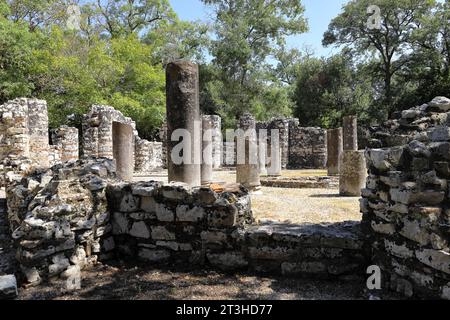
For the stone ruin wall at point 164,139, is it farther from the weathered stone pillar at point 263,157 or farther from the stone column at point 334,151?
the stone column at point 334,151

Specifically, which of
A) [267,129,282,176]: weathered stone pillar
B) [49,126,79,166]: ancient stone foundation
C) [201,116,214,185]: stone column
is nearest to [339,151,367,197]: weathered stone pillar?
[201,116,214,185]: stone column

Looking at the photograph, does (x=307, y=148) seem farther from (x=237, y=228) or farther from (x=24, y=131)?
(x=237, y=228)

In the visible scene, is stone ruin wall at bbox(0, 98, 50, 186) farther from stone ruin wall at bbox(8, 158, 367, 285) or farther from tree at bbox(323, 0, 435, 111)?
tree at bbox(323, 0, 435, 111)

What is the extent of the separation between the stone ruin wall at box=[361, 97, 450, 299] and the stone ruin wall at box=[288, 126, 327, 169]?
2023 cm

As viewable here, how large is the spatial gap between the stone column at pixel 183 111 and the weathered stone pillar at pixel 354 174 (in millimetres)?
5052

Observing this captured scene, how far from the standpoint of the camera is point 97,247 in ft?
15.5

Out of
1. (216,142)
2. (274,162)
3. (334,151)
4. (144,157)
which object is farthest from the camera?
(216,142)

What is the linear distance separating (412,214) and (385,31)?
96.9 feet

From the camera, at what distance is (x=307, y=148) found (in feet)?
80.8

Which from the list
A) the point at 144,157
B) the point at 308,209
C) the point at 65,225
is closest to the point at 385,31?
the point at 144,157

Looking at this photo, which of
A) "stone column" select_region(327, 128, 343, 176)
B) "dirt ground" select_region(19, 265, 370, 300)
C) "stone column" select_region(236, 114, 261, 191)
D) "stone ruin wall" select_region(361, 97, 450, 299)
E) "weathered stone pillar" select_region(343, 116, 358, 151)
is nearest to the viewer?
"stone ruin wall" select_region(361, 97, 450, 299)

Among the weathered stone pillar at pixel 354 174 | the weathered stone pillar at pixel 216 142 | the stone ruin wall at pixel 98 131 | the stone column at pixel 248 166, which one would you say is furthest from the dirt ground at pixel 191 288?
the weathered stone pillar at pixel 216 142

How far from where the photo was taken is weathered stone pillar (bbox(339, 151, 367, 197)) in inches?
399

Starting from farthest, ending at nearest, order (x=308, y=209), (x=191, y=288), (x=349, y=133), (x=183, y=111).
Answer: (x=349, y=133)
(x=308, y=209)
(x=183, y=111)
(x=191, y=288)
